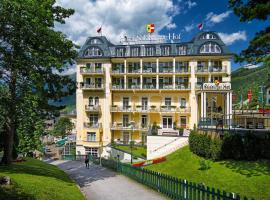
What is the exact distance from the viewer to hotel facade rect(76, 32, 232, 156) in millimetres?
49594

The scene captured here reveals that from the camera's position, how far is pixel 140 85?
5131 cm

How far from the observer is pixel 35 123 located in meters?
17.0

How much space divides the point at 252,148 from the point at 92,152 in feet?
111

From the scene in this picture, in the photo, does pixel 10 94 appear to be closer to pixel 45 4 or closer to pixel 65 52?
pixel 65 52

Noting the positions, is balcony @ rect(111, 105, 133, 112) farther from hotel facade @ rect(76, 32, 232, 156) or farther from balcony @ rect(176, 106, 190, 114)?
balcony @ rect(176, 106, 190, 114)

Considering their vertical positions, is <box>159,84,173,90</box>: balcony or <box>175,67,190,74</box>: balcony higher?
<box>175,67,190,74</box>: balcony

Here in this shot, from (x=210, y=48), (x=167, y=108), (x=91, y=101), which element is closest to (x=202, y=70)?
(x=210, y=48)

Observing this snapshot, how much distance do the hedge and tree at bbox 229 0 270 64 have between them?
9656 mm

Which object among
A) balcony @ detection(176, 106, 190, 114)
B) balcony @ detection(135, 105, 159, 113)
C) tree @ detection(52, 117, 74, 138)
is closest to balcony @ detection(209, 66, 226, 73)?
balcony @ detection(176, 106, 190, 114)

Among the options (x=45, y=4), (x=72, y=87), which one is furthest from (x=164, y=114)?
(x=45, y=4)

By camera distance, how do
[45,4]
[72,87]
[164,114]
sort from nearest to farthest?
[45,4] → [72,87] → [164,114]

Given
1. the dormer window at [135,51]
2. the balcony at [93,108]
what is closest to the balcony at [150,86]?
the dormer window at [135,51]

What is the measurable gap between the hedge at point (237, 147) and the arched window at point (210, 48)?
2418 cm

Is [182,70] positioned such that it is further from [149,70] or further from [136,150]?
[136,150]
